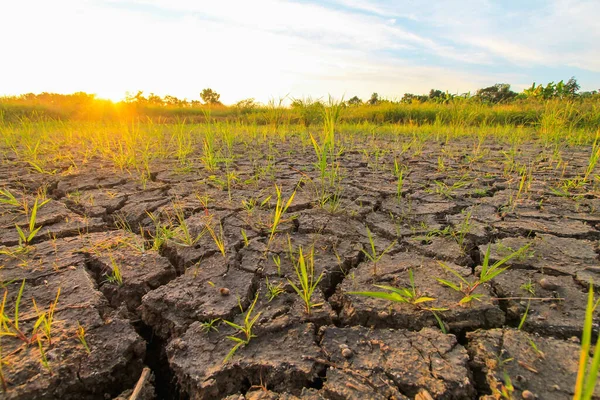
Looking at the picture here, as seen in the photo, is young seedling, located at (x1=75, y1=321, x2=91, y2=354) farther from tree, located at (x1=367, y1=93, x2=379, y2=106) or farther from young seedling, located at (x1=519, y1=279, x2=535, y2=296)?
tree, located at (x1=367, y1=93, x2=379, y2=106)

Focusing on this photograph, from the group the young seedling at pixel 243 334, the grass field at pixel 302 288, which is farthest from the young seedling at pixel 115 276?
the young seedling at pixel 243 334

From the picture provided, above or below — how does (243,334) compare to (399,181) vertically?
below

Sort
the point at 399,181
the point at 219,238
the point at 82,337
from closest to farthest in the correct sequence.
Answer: the point at 82,337, the point at 219,238, the point at 399,181

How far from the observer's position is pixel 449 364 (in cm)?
95

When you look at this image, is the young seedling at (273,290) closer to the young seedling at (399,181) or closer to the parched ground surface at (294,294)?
the parched ground surface at (294,294)

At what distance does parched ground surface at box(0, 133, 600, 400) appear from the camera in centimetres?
94

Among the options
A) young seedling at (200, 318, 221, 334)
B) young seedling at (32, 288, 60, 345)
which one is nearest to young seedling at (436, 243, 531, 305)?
young seedling at (200, 318, 221, 334)

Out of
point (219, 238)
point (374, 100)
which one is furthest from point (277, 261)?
point (374, 100)

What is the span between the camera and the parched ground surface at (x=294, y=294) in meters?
0.94

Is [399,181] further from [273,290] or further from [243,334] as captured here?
[243,334]

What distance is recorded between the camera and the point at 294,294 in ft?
4.09

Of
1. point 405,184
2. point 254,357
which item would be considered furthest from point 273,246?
point 405,184

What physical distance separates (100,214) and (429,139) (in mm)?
4076

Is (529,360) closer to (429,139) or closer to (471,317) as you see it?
(471,317)
